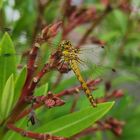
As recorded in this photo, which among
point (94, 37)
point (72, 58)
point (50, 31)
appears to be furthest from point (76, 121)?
point (94, 37)

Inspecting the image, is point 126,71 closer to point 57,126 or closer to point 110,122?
point 110,122

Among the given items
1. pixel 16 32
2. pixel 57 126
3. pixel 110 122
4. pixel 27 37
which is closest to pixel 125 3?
pixel 16 32

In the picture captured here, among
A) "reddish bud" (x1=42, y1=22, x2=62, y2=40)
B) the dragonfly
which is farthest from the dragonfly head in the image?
"reddish bud" (x1=42, y1=22, x2=62, y2=40)

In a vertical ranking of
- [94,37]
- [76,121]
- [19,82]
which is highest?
[94,37]

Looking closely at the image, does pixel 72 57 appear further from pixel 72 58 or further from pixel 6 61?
pixel 6 61

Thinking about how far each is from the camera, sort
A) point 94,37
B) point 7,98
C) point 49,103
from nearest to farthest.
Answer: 1. point 49,103
2. point 7,98
3. point 94,37

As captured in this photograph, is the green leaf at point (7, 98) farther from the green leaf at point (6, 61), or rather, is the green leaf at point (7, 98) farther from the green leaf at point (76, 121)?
the green leaf at point (76, 121)

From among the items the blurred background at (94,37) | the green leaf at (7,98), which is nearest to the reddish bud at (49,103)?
the green leaf at (7,98)

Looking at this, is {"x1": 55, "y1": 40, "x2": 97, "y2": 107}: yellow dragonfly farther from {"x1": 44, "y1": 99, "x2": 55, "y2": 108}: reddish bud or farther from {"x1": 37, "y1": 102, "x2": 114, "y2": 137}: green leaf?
{"x1": 44, "y1": 99, "x2": 55, "y2": 108}: reddish bud
